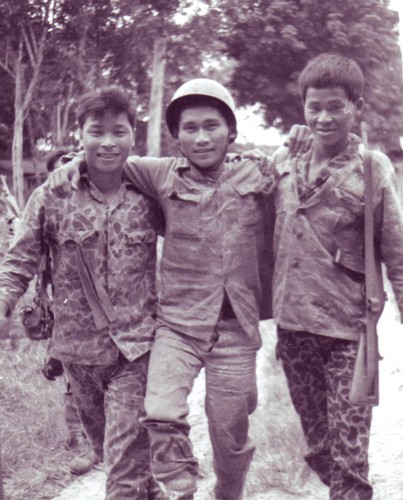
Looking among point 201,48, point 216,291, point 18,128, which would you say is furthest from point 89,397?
point 201,48

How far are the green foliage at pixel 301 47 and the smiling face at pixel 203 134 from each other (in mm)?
10159

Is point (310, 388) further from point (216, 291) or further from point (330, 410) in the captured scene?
point (216, 291)

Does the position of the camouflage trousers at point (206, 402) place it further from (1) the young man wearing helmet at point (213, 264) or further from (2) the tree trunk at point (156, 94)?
(2) the tree trunk at point (156, 94)

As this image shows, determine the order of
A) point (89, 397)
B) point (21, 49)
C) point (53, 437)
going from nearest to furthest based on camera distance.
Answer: point (89, 397) < point (53, 437) < point (21, 49)

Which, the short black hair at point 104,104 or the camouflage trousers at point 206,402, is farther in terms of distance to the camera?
the short black hair at point 104,104

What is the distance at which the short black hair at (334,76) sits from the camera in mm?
3709

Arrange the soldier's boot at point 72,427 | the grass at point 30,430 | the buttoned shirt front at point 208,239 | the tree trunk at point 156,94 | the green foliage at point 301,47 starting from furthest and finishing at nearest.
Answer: the green foliage at point 301,47, the tree trunk at point 156,94, the soldier's boot at point 72,427, the grass at point 30,430, the buttoned shirt front at point 208,239

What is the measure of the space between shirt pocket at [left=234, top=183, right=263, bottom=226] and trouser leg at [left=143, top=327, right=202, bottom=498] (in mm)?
707

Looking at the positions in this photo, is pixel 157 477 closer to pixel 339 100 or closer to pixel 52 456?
pixel 339 100

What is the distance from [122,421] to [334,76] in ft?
5.98

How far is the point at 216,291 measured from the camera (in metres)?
3.77

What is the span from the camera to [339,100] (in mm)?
3721

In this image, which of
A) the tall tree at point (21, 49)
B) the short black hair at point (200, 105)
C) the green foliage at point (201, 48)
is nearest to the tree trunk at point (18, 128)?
the tall tree at point (21, 49)

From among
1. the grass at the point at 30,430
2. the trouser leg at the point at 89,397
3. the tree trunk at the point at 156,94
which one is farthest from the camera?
the tree trunk at the point at 156,94
